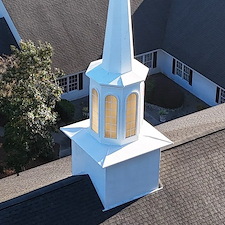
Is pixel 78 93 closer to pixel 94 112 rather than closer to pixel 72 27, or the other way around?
pixel 72 27

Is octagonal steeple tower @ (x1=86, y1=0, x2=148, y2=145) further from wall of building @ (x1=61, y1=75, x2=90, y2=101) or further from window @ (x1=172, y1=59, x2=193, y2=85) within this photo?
window @ (x1=172, y1=59, x2=193, y2=85)

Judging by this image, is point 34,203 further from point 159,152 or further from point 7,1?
point 7,1

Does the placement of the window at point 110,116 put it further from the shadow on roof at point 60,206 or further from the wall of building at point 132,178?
the shadow on roof at point 60,206

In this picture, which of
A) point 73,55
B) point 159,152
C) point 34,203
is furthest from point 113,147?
point 73,55

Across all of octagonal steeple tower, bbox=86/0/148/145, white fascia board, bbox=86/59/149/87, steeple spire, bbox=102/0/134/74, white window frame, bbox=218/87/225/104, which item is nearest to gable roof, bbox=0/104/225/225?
octagonal steeple tower, bbox=86/0/148/145

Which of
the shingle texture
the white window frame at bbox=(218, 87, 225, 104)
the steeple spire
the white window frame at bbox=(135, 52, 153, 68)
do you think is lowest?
the white window frame at bbox=(218, 87, 225, 104)

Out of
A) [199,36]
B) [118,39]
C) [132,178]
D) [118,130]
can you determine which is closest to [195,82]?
[199,36]
